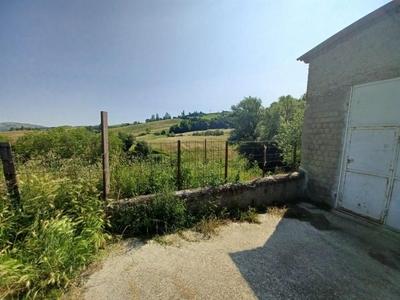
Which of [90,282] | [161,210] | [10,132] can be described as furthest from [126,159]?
[10,132]

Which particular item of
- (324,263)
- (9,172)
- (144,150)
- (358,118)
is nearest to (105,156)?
(9,172)

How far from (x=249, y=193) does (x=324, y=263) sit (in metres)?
1.86

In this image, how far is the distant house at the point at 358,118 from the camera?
3453 mm

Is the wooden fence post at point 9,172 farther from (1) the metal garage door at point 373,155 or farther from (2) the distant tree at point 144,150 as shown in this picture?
(1) the metal garage door at point 373,155

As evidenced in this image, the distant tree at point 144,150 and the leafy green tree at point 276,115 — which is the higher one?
the leafy green tree at point 276,115

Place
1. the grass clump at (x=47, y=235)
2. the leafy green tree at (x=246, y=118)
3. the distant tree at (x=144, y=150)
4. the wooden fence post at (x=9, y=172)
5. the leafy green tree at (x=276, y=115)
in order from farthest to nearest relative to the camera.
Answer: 1. the leafy green tree at (x=246, y=118)
2. the leafy green tree at (x=276, y=115)
3. the distant tree at (x=144, y=150)
4. the wooden fence post at (x=9, y=172)
5. the grass clump at (x=47, y=235)

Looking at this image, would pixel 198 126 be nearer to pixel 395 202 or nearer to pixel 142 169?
pixel 142 169

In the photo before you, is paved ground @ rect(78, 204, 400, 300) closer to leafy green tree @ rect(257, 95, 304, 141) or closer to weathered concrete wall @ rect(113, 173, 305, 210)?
weathered concrete wall @ rect(113, 173, 305, 210)

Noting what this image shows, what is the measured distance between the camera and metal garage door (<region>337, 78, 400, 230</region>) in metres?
3.44

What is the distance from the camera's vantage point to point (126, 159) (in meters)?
3.99

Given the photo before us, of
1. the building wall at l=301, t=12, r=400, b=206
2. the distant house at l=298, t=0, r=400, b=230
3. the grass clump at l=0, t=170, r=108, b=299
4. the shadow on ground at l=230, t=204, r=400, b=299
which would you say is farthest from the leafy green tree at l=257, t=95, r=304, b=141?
the grass clump at l=0, t=170, r=108, b=299

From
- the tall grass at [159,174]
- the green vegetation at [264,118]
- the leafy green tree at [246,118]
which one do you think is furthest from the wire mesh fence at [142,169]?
the leafy green tree at [246,118]

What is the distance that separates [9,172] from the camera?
2.64m

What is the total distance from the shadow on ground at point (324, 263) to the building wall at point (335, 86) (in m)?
1.31
